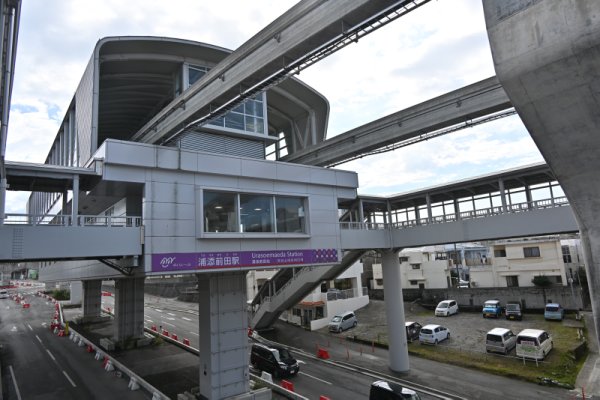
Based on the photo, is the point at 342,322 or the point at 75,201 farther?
the point at 342,322

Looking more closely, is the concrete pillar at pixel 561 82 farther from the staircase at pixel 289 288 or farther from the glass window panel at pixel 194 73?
the staircase at pixel 289 288

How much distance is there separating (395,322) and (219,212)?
13971mm

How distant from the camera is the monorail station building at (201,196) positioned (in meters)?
14.7

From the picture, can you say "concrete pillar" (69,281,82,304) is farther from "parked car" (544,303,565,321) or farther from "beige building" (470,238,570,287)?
"parked car" (544,303,565,321)

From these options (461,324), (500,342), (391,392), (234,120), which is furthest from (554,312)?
(234,120)

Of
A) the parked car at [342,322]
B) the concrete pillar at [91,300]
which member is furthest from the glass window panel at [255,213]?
the concrete pillar at [91,300]

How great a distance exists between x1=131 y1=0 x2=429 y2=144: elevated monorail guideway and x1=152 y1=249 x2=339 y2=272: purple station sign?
578cm

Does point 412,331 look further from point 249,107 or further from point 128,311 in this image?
point 128,311

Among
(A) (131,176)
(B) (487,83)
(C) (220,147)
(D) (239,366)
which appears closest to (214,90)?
(A) (131,176)

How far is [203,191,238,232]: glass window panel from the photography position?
1619 cm

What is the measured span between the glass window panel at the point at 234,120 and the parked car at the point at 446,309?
3032 cm

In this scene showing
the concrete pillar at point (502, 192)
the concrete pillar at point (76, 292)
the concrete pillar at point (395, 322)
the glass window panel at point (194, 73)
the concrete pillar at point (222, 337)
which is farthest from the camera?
the concrete pillar at point (76, 292)

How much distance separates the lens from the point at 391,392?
15.6 meters

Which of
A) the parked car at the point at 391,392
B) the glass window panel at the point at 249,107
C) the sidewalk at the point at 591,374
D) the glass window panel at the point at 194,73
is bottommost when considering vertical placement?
the sidewalk at the point at 591,374
